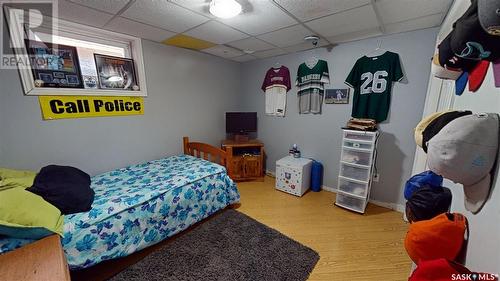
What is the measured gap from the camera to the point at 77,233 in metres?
1.36

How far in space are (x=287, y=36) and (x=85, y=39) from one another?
7.44 feet

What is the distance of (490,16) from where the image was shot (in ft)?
1.82

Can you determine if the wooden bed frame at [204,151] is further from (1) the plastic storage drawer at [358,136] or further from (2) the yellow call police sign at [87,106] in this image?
(1) the plastic storage drawer at [358,136]

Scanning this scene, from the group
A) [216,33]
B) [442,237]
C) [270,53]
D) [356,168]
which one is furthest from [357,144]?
[216,33]

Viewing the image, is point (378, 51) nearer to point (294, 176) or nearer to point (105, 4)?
point (294, 176)

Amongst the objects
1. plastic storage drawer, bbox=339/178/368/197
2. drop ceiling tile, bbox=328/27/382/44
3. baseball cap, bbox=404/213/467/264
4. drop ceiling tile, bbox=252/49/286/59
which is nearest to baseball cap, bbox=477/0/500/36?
baseball cap, bbox=404/213/467/264

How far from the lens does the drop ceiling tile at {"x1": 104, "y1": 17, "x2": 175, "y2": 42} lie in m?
1.95

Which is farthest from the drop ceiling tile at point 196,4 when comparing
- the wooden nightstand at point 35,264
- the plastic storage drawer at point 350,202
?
the plastic storage drawer at point 350,202

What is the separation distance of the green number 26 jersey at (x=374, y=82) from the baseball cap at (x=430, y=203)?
5.38 feet

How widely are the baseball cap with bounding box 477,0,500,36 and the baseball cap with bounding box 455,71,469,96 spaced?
0.47 m

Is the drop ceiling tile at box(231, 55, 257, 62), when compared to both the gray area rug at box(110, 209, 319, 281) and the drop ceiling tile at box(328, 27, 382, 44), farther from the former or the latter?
the gray area rug at box(110, 209, 319, 281)

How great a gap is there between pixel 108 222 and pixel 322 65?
2.99 m

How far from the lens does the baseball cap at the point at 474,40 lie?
0.64m

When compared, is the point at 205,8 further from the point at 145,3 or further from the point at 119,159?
the point at 119,159
